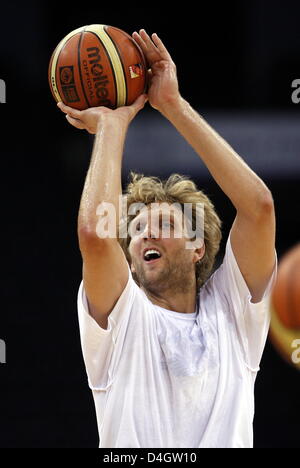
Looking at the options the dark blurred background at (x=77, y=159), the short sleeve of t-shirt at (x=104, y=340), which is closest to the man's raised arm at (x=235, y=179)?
the short sleeve of t-shirt at (x=104, y=340)

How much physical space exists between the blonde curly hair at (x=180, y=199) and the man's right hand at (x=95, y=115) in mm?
451

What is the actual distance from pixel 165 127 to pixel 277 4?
5.71 ft

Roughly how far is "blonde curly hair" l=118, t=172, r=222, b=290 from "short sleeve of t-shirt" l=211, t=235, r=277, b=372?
291mm

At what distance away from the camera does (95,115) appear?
116 inches

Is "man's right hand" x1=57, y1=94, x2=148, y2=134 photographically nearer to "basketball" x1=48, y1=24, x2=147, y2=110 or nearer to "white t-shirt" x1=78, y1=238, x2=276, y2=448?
"basketball" x1=48, y1=24, x2=147, y2=110

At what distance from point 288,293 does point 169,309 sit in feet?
1.66

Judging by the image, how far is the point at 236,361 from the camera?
2.97 m

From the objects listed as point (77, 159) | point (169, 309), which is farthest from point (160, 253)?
point (77, 159)

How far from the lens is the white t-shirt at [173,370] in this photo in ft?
9.16

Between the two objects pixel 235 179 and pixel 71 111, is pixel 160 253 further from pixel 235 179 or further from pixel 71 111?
pixel 71 111

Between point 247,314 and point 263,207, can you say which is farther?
point 247,314

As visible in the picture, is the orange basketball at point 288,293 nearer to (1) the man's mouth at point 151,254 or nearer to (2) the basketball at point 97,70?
(1) the man's mouth at point 151,254

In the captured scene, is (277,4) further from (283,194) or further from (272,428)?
(272,428)
